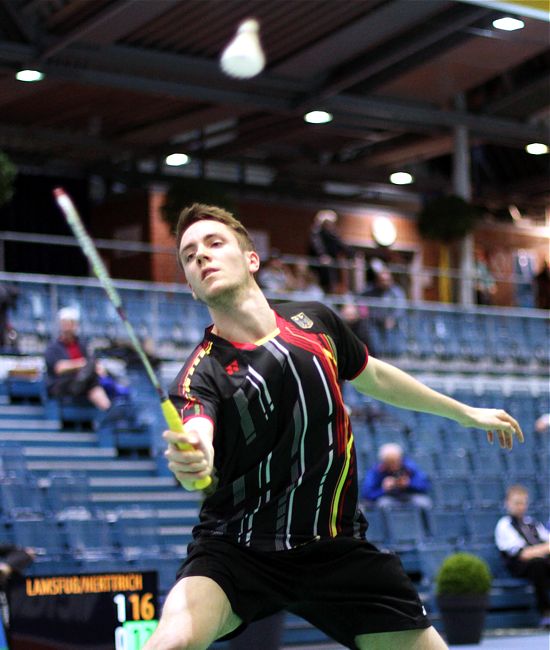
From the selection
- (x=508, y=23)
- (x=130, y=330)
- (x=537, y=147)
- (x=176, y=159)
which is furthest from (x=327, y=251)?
(x=130, y=330)

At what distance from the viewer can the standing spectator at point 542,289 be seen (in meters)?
23.5

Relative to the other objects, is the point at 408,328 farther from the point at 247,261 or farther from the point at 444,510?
the point at 247,261

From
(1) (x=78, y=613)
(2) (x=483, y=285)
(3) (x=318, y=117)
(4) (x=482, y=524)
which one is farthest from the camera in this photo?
(2) (x=483, y=285)

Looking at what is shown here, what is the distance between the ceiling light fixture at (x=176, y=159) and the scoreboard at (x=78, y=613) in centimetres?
1638

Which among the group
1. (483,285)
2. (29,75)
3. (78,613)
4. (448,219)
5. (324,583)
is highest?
(29,75)

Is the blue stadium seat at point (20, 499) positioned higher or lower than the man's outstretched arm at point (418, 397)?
higher

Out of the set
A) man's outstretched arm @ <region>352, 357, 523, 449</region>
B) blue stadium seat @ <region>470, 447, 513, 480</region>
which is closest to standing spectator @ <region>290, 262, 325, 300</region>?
blue stadium seat @ <region>470, 447, 513, 480</region>

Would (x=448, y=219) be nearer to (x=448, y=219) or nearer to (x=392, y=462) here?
(x=448, y=219)

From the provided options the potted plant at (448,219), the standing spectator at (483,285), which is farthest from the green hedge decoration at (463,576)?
the standing spectator at (483,285)

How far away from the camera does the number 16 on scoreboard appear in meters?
6.98

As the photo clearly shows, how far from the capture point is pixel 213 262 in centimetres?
393

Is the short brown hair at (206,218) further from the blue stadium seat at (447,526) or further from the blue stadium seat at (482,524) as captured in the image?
the blue stadium seat at (482,524)

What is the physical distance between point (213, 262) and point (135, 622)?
150 inches

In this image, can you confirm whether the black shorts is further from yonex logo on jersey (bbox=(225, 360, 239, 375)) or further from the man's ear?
the man's ear
